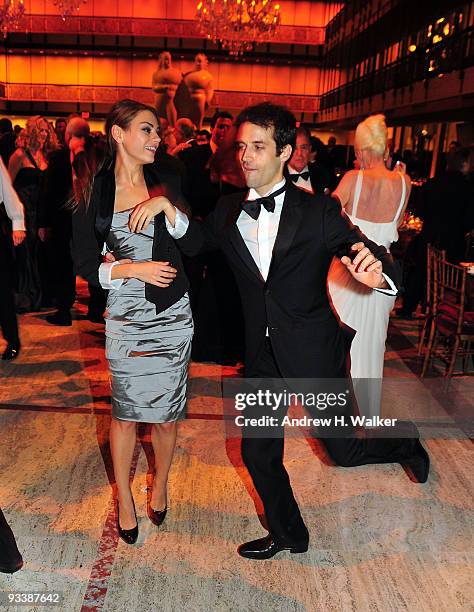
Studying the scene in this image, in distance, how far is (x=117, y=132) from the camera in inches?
102

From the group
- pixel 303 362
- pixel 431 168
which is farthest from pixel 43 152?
pixel 431 168

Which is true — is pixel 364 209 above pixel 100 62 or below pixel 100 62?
below

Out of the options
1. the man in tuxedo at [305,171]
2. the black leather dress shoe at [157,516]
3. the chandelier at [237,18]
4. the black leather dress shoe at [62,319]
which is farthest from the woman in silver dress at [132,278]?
the chandelier at [237,18]

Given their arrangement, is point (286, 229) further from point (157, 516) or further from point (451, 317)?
point (451, 317)

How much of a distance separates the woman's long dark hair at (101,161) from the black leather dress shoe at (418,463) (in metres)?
1.89

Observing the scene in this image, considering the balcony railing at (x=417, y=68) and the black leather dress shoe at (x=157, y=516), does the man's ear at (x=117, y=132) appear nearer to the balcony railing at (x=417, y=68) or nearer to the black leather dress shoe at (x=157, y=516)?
the black leather dress shoe at (x=157, y=516)

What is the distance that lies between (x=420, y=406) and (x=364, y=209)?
1576mm

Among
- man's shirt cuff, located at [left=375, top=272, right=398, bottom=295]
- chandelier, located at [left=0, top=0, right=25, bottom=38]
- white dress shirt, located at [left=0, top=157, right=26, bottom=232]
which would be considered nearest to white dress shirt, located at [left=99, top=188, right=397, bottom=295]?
man's shirt cuff, located at [left=375, top=272, right=398, bottom=295]

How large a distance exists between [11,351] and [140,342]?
8.90ft

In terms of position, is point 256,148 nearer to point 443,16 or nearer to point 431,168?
point 443,16

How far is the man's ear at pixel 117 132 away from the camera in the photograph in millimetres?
2580

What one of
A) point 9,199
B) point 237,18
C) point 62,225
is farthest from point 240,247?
point 237,18

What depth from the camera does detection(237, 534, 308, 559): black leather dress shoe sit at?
2643 millimetres

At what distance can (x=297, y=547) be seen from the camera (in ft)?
8.68
